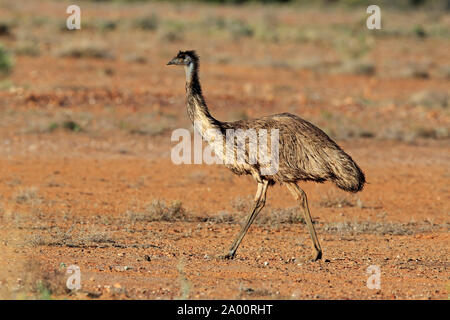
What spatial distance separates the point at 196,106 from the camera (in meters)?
7.96

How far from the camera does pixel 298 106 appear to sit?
20.1 meters

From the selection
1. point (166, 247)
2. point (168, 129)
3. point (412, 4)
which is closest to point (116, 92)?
point (168, 129)

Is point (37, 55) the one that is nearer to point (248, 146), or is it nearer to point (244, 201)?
point (244, 201)

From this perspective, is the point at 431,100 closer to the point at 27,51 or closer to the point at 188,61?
the point at 27,51

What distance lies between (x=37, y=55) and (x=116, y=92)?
746cm

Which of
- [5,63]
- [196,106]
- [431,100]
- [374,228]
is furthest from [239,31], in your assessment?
[196,106]

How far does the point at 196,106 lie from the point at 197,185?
504 cm

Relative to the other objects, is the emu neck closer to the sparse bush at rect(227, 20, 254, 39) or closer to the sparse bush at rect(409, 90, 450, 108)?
the sparse bush at rect(409, 90, 450, 108)

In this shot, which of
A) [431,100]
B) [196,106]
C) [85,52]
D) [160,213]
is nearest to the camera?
[196,106]

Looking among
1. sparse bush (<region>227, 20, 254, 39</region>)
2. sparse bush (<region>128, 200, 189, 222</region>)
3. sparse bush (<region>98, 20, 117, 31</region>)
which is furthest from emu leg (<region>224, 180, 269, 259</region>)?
sparse bush (<region>98, 20, 117, 31</region>)

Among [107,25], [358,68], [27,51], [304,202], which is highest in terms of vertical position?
[107,25]

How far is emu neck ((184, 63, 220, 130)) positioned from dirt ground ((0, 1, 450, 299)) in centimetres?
137

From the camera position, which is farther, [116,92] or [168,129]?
[116,92]

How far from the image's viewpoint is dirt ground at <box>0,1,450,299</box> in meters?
7.20
